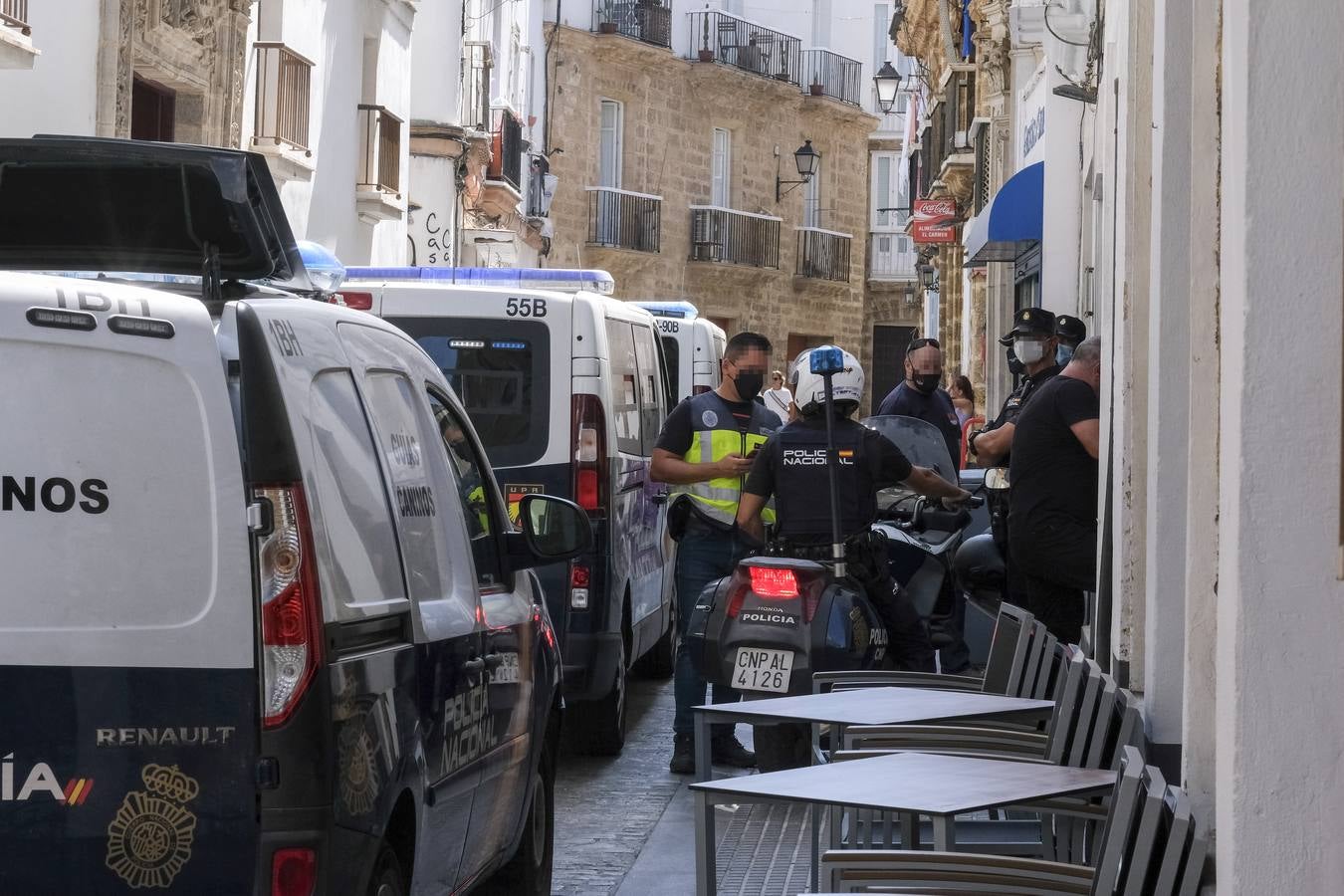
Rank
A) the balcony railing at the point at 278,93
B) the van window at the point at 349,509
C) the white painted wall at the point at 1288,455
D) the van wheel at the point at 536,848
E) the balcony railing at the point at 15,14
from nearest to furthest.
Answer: the white painted wall at the point at 1288,455
the van window at the point at 349,509
the van wheel at the point at 536,848
the balcony railing at the point at 15,14
the balcony railing at the point at 278,93

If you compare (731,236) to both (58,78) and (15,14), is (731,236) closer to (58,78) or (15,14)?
(58,78)

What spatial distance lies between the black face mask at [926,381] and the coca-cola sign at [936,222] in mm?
16934

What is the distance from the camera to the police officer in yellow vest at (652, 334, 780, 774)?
905 centimetres

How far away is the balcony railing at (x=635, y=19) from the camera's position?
3900 cm

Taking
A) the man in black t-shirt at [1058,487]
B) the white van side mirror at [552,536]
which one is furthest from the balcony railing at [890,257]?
the white van side mirror at [552,536]

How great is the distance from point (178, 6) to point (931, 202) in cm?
1576

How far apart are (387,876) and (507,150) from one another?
91.9 feet

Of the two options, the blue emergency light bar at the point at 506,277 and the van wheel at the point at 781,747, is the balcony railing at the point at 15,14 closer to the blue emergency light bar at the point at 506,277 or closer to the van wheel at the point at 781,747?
the blue emergency light bar at the point at 506,277

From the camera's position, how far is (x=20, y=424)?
3.54m

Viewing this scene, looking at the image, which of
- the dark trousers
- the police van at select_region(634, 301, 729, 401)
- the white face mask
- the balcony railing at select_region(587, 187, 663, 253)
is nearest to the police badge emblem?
the dark trousers

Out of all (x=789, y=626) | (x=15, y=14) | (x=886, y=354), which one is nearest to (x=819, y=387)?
(x=789, y=626)

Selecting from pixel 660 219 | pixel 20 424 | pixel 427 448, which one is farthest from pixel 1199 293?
pixel 660 219

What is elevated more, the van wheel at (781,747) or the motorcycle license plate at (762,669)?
the motorcycle license plate at (762,669)

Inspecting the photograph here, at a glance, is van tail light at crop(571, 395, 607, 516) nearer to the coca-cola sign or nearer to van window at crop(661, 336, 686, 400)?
van window at crop(661, 336, 686, 400)
